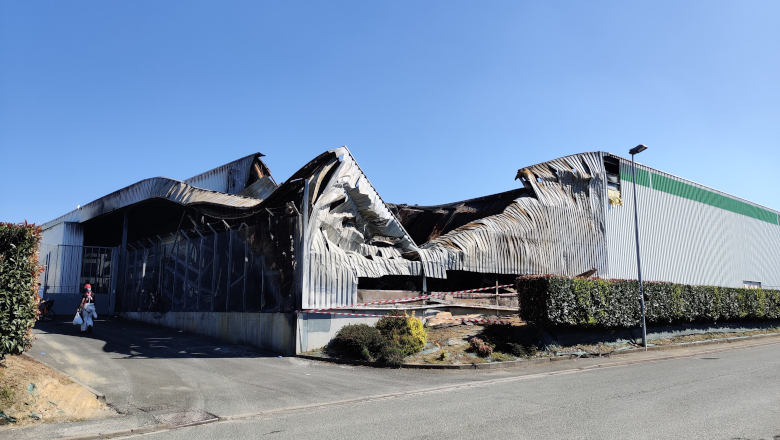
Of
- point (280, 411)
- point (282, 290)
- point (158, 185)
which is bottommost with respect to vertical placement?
point (280, 411)

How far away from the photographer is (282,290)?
51.3 feet

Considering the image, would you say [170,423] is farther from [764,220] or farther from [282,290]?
[764,220]

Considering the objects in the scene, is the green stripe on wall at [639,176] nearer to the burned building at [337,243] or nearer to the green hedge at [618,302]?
the burned building at [337,243]

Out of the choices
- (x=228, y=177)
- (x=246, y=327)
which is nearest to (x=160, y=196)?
(x=228, y=177)

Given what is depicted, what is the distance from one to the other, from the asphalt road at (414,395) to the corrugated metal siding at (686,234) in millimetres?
15703

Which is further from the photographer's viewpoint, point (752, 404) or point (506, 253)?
point (506, 253)

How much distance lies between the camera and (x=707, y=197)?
1470 inches

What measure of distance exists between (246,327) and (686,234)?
3074 centimetres

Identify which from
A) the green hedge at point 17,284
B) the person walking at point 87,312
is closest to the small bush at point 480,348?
the green hedge at point 17,284

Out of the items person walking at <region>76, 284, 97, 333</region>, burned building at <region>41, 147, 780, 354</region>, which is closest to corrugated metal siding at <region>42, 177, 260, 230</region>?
burned building at <region>41, 147, 780, 354</region>

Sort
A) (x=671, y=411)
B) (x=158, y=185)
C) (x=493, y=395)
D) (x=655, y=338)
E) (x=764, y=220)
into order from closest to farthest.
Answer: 1. (x=671, y=411)
2. (x=493, y=395)
3. (x=655, y=338)
4. (x=158, y=185)
5. (x=764, y=220)

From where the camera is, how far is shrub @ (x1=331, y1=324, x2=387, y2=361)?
1385cm

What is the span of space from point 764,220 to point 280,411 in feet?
159

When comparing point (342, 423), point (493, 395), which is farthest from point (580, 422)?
point (342, 423)
